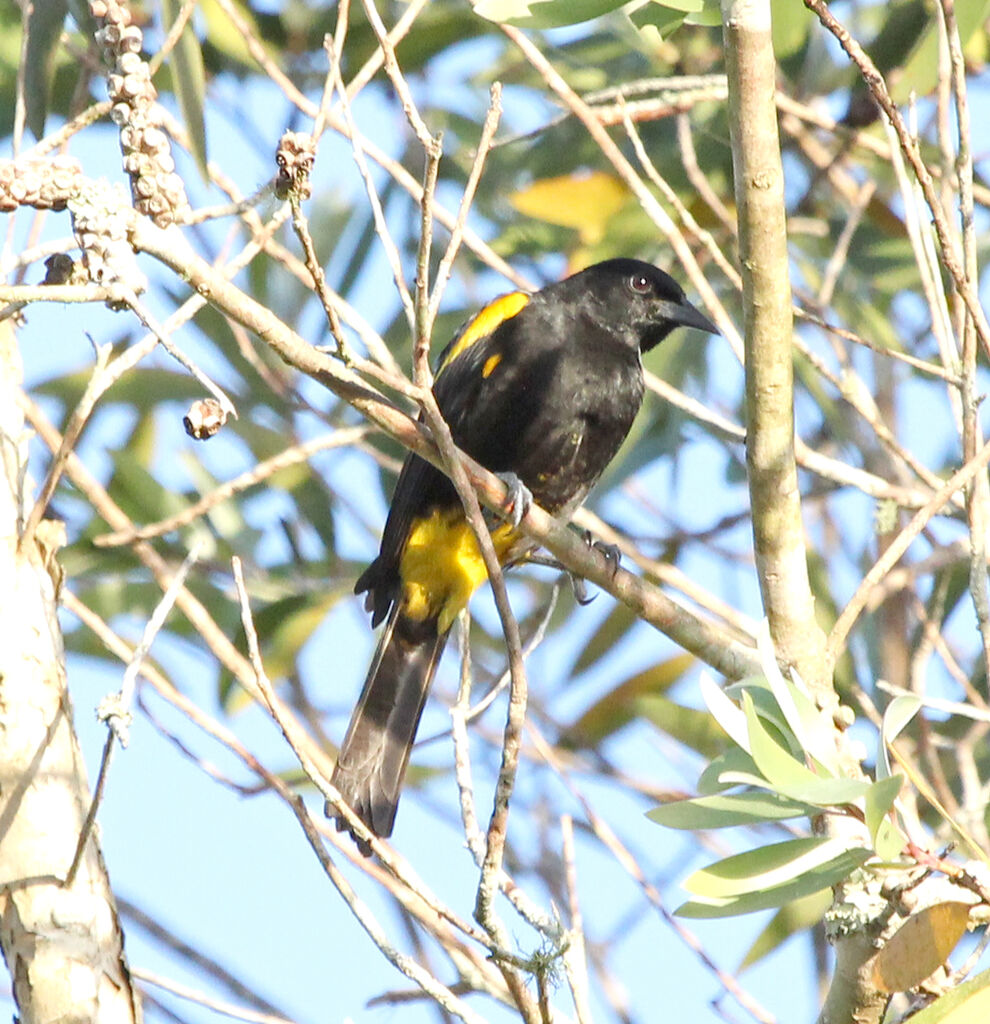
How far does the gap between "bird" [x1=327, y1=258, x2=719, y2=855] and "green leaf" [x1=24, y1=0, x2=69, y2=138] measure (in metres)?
1.12

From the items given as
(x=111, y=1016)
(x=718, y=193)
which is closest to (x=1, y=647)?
(x=111, y=1016)

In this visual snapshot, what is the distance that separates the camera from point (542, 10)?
2154 millimetres

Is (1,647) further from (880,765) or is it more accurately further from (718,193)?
(718,193)

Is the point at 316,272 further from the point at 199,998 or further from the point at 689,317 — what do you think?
the point at 689,317

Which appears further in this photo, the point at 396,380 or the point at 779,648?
the point at 779,648

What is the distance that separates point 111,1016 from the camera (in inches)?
76.9

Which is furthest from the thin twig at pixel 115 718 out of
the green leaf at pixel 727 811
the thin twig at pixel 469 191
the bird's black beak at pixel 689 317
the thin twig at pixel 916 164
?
the bird's black beak at pixel 689 317

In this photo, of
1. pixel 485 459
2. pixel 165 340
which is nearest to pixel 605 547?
pixel 485 459

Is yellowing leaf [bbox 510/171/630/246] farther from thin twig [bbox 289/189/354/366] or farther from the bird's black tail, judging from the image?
thin twig [bbox 289/189/354/366]

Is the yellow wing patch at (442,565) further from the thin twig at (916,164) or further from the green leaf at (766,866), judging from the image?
the green leaf at (766,866)

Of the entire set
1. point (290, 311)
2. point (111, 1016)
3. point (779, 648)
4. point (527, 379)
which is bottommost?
point (111, 1016)

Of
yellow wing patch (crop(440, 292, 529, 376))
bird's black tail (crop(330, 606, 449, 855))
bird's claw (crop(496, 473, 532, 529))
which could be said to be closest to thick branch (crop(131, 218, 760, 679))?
bird's claw (crop(496, 473, 532, 529))

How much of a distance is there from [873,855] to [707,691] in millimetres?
262

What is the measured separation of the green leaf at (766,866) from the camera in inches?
69.6
